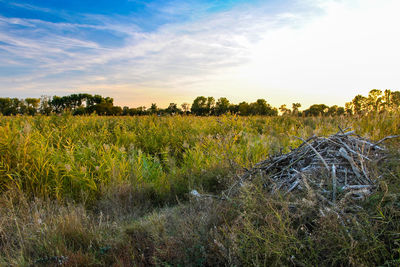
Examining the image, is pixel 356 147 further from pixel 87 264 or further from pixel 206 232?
pixel 87 264

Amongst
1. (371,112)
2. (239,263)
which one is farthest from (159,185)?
(371,112)

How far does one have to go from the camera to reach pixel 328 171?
228 cm

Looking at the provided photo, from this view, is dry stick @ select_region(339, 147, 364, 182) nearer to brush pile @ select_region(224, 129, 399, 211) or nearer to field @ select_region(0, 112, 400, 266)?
brush pile @ select_region(224, 129, 399, 211)

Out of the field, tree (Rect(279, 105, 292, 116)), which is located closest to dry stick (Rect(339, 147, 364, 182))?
the field

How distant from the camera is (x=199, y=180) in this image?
3.80m

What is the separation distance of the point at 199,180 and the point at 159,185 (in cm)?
61

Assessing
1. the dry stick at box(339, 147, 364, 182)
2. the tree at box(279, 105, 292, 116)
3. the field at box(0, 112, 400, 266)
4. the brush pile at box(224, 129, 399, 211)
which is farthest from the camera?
the tree at box(279, 105, 292, 116)

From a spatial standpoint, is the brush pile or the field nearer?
the field

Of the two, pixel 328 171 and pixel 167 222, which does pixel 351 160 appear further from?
pixel 167 222

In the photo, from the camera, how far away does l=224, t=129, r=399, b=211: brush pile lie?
2057 millimetres

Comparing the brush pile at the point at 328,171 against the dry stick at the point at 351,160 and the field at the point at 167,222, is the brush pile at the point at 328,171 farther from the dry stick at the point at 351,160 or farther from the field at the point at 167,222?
the field at the point at 167,222

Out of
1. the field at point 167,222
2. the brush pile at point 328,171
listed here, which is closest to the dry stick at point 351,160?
the brush pile at point 328,171

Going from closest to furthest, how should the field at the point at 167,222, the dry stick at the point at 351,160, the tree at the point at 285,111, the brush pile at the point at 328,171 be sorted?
the field at the point at 167,222 < the brush pile at the point at 328,171 < the dry stick at the point at 351,160 < the tree at the point at 285,111

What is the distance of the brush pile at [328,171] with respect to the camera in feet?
6.75
